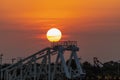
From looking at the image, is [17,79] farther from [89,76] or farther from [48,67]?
[89,76]

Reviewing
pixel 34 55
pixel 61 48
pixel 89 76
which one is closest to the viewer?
pixel 61 48

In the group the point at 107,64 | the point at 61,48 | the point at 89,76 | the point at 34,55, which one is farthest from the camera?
the point at 107,64

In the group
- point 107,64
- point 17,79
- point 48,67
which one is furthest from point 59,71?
point 107,64

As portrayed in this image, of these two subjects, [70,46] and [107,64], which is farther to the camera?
[107,64]

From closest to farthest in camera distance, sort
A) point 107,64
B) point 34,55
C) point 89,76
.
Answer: point 34,55
point 89,76
point 107,64

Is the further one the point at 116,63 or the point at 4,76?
the point at 116,63

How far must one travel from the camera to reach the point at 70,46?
82625mm

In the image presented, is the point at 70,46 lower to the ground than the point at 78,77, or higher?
higher

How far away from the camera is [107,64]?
13425 centimetres

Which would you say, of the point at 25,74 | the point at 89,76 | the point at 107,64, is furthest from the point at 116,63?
the point at 25,74

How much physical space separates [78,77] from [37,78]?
450 inches

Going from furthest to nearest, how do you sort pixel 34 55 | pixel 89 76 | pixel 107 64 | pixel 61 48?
pixel 107 64 → pixel 89 76 → pixel 34 55 → pixel 61 48

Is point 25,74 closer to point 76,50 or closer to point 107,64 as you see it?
point 76,50

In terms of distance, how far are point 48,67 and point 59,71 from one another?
214 cm
